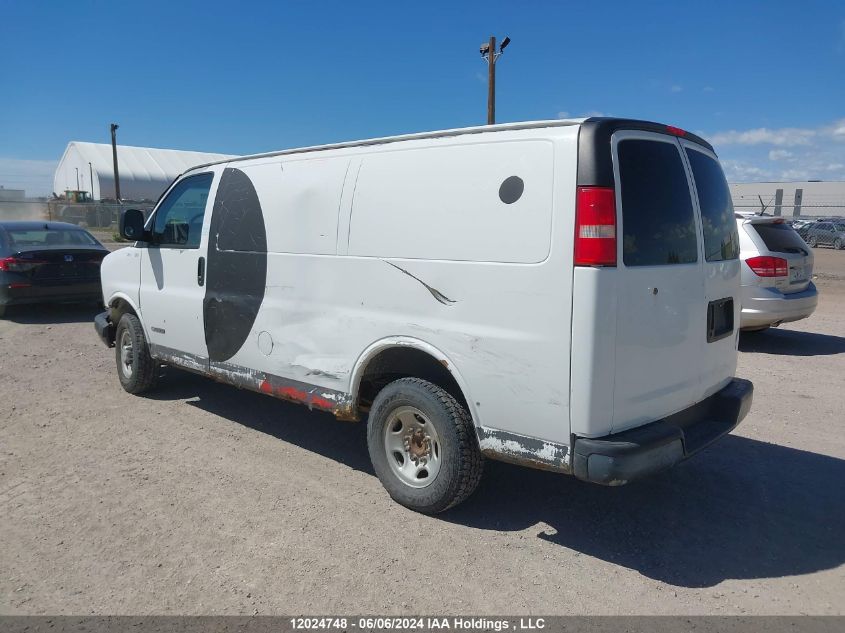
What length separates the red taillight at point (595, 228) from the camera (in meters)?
3.16

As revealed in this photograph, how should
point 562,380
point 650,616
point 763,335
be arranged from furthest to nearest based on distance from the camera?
point 763,335 < point 562,380 < point 650,616

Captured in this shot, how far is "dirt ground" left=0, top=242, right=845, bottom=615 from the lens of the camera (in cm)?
317

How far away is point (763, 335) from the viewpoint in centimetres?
986

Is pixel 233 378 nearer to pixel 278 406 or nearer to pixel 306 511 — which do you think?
pixel 278 406

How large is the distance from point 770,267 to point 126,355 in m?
7.58

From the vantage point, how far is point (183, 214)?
575cm

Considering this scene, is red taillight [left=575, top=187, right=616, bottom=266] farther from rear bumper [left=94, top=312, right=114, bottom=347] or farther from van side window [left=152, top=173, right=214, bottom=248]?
rear bumper [left=94, top=312, right=114, bottom=347]

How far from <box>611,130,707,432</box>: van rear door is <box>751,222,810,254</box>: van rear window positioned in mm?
5384

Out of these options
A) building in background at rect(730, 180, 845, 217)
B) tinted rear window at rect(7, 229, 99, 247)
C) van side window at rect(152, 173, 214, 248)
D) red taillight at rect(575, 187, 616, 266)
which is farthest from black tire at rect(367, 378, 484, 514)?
building in background at rect(730, 180, 845, 217)

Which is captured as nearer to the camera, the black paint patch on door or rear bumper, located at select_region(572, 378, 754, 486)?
rear bumper, located at select_region(572, 378, 754, 486)

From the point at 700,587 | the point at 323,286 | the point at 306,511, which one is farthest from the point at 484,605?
the point at 323,286

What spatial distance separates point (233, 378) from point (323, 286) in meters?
1.34

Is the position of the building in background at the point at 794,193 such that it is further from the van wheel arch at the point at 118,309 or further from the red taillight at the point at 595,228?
the red taillight at the point at 595,228

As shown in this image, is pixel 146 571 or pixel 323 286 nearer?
pixel 146 571
